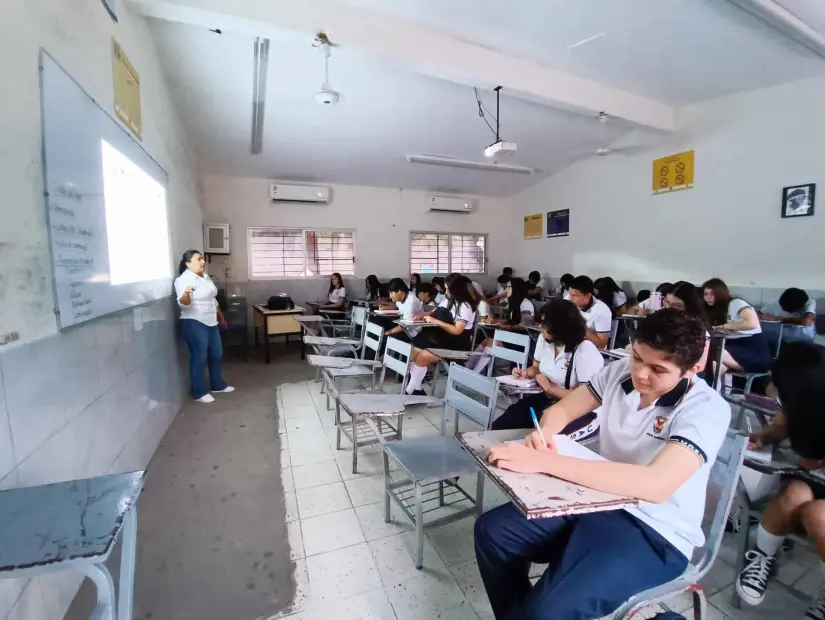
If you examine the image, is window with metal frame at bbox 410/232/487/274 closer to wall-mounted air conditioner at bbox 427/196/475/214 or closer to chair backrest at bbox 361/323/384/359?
wall-mounted air conditioner at bbox 427/196/475/214

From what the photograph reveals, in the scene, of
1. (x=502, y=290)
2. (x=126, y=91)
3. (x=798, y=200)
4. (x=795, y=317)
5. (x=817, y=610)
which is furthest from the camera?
(x=502, y=290)

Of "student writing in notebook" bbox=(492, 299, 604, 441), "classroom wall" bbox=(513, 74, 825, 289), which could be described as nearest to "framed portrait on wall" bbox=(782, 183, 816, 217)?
"classroom wall" bbox=(513, 74, 825, 289)

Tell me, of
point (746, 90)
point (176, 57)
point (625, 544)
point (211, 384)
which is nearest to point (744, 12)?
point (746, 90)

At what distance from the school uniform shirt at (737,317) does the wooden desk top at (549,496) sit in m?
2.74

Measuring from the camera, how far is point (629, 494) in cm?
98

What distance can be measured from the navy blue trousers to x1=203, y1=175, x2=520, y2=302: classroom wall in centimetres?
622

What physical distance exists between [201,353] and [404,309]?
81.3 inches

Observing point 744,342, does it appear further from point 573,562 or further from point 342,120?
point 342,120

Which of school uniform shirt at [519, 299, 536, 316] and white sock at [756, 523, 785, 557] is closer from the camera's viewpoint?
white sock at [756, 523, 785, 557]

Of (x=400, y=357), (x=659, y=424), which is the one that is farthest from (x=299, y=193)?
(x=659, y=424)

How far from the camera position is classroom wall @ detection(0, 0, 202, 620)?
1.21 metres

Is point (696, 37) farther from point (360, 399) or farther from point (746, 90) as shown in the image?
point (360, 399)

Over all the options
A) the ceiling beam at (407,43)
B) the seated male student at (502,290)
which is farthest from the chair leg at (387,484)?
the seated male student at (502,290)

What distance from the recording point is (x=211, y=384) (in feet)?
13.6
